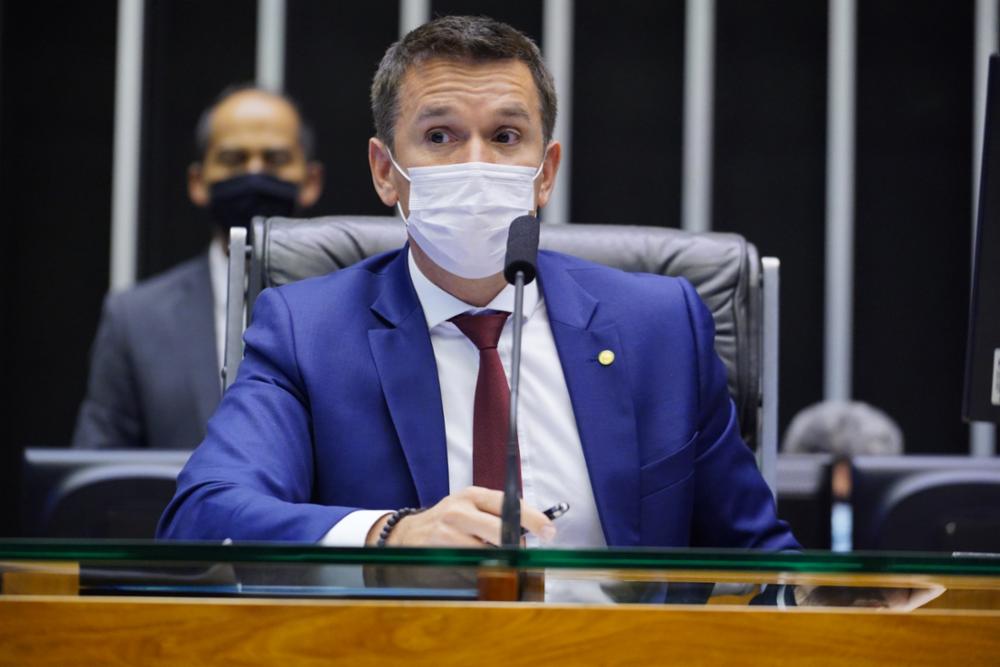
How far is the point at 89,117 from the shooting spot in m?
4.57

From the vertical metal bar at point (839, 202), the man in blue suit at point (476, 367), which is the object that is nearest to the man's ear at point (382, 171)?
the man in blue suit at point (476, 367)

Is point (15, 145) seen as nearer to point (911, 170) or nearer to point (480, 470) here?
point (911, 170)

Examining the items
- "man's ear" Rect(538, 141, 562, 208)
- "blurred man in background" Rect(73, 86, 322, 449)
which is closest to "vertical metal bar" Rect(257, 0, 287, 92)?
"blurred man in background" Rect(73, 86, 322, 449)

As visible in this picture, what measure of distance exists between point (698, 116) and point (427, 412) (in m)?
2.98

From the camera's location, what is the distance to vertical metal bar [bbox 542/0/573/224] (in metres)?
4.55

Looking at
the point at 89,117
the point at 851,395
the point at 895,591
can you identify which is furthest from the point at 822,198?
the point at 895,591

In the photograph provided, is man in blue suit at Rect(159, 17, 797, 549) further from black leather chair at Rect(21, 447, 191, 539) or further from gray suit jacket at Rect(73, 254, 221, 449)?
gray suit jacket at Rect(73, 254, 221, 449)

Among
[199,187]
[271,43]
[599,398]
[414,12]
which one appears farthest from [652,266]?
[271,43]

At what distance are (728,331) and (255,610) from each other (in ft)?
3.97

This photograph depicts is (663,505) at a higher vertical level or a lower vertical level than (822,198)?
lower

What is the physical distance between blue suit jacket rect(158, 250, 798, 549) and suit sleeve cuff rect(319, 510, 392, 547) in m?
0.22

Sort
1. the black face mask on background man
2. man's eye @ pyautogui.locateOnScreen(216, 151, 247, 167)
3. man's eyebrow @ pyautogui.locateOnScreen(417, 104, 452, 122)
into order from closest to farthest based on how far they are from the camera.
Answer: man's eyebrow @ pyautogui.locateOnScreen(417, 104, 452, 122) → the black face mask on background man → man's eye @ pyautogui.locateOnScreen(216, 151, 247, 167)

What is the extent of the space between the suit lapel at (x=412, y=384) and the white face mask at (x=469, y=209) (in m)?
0.09

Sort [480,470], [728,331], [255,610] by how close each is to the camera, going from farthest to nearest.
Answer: [728,331] → [480,470] → [255,610]
